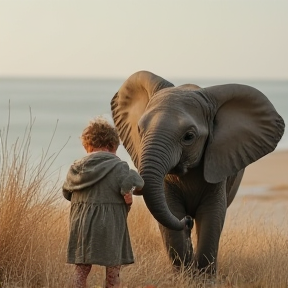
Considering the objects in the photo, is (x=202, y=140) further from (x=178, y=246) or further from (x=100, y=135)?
(x=100, y=135)

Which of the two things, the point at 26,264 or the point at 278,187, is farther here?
the point at 278,187

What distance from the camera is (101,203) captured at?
707 centimetres

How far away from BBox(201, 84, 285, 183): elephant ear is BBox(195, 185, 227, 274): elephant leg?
0.91 feet

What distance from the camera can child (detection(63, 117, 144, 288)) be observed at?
7047 millimetres

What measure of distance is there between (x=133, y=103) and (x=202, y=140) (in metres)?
1.13

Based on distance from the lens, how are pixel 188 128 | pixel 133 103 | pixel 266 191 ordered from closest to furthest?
pixel 188 128 < pixel 133 103 < pixel 266 191

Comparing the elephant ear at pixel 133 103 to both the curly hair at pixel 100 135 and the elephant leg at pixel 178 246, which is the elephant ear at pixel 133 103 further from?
the curly hair at pixel 100 135

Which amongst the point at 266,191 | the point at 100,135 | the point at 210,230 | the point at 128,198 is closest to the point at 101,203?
the point at 128,198

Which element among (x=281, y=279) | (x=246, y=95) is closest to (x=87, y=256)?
(x=281, y=279)

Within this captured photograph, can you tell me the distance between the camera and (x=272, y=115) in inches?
359

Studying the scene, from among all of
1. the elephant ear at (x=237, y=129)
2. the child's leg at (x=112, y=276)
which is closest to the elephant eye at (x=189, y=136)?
the elephant ear at (x=237, y=129)

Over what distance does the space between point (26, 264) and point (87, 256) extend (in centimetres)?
95

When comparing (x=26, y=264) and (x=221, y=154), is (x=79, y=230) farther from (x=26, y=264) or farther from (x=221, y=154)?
(x=221, y=154)

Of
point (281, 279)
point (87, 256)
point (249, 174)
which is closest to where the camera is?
point (87, 256)
